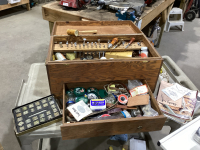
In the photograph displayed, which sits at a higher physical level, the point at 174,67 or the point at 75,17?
the point at 75,17

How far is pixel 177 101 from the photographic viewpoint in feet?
2.92

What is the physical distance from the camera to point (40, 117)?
2.61 ft

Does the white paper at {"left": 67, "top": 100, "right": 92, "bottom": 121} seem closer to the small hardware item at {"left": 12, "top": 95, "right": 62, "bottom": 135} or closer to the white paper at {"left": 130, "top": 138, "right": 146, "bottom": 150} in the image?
the small hardware item at {"left": 12, "top": 95, "right": 62, "bottom": 135}

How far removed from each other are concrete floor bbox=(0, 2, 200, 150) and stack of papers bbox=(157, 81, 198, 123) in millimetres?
698

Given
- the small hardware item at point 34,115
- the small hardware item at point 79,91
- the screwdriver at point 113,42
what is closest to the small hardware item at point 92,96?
the small hardware item at point 79,91

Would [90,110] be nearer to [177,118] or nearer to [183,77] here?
[177,118]

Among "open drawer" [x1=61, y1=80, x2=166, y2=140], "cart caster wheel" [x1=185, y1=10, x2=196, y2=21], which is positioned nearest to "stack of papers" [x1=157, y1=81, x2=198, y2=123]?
"open drawer" [x1=61, y1=80, x2=166, y2=140]

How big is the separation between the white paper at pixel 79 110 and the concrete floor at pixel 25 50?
2.41 feet

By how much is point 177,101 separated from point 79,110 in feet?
1.76

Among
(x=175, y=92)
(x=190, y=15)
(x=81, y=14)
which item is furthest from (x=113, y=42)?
(x=190, y=15)

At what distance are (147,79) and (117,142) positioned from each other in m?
0.74

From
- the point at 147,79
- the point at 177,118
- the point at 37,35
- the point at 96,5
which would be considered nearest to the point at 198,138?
the point at 177,118

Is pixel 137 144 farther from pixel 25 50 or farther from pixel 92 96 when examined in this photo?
pixel 25 50

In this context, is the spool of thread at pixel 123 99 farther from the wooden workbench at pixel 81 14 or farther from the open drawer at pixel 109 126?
the wooden workbench at pixel 81 14
